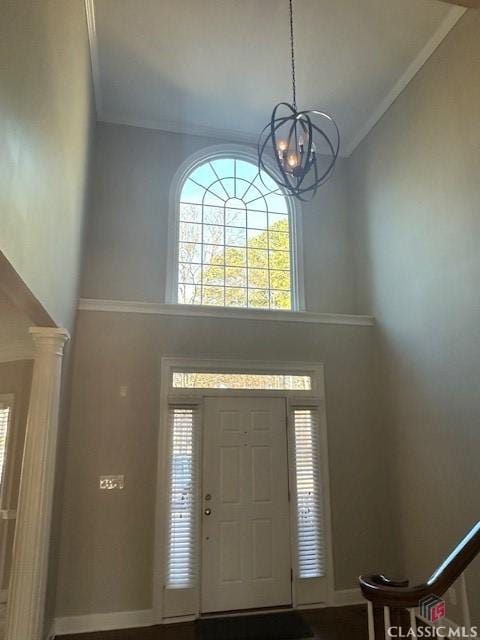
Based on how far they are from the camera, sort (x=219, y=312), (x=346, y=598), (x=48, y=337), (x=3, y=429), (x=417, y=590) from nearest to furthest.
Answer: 1. (x=417, y=590)
2. (x=48, y=337)
3. (x=346, y=598)
4. (x=219, y=312)
5. (x=3, y=429)

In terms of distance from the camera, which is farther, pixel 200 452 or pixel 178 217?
pixel 178 217

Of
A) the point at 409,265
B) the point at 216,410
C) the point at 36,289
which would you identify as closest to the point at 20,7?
the point at 36,289

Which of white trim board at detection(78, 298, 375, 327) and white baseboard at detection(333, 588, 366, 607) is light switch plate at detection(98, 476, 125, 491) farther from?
white baseboard at detection(333, 588, 366, 607)

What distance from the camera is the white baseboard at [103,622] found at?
3789 millimetres

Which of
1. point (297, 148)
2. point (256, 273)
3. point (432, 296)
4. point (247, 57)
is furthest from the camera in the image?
point (256, 273)

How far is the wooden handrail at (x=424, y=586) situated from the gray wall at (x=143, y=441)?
9.71 ft

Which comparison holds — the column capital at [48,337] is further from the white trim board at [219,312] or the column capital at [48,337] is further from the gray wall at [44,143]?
the white trim board at [219,312]

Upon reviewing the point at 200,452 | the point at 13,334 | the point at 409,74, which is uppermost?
the point at 409,74

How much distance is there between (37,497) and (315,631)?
2.64m

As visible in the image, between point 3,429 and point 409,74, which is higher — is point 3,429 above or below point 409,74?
below

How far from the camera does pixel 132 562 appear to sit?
4.01 m

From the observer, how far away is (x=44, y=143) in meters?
2.54

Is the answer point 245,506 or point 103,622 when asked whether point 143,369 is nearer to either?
point 245,506

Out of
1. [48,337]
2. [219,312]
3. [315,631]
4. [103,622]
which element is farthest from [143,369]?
[315,631]
